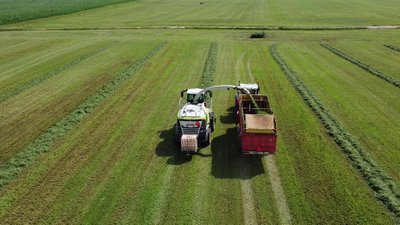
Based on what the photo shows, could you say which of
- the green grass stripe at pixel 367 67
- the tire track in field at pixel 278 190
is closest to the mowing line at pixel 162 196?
the tire track in field at pixel 278 190

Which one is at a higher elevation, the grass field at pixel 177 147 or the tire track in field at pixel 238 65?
the tire track in field at pixel 238 65

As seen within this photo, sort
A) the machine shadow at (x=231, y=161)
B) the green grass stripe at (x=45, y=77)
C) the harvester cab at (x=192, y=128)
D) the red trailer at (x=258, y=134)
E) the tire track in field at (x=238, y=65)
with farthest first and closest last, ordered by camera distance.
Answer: the tire track in field at (x=238, y=65), the green grass stripe at (x=45, y=77), the harvester cab at (x=192, y=128), the red trailer at (x=258, y=134), the machine shadow at (x=231, y=161)

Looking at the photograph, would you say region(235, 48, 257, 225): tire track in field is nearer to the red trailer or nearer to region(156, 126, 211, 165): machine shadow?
the red trailer

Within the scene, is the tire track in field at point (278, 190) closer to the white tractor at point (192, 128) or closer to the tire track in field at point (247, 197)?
the tire track in field at point (247, 197)

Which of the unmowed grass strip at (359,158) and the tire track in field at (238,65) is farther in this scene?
the tire track in field at (238,65)

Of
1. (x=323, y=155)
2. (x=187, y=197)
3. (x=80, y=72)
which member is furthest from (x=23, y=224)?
(x=80, y=72)

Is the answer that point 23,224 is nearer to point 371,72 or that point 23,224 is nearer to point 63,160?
point 63,160

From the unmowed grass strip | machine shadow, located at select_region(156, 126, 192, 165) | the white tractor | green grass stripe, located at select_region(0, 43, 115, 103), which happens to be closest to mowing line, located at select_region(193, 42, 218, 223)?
machine shadow, located at select_region(156, 126, 192, 165)
